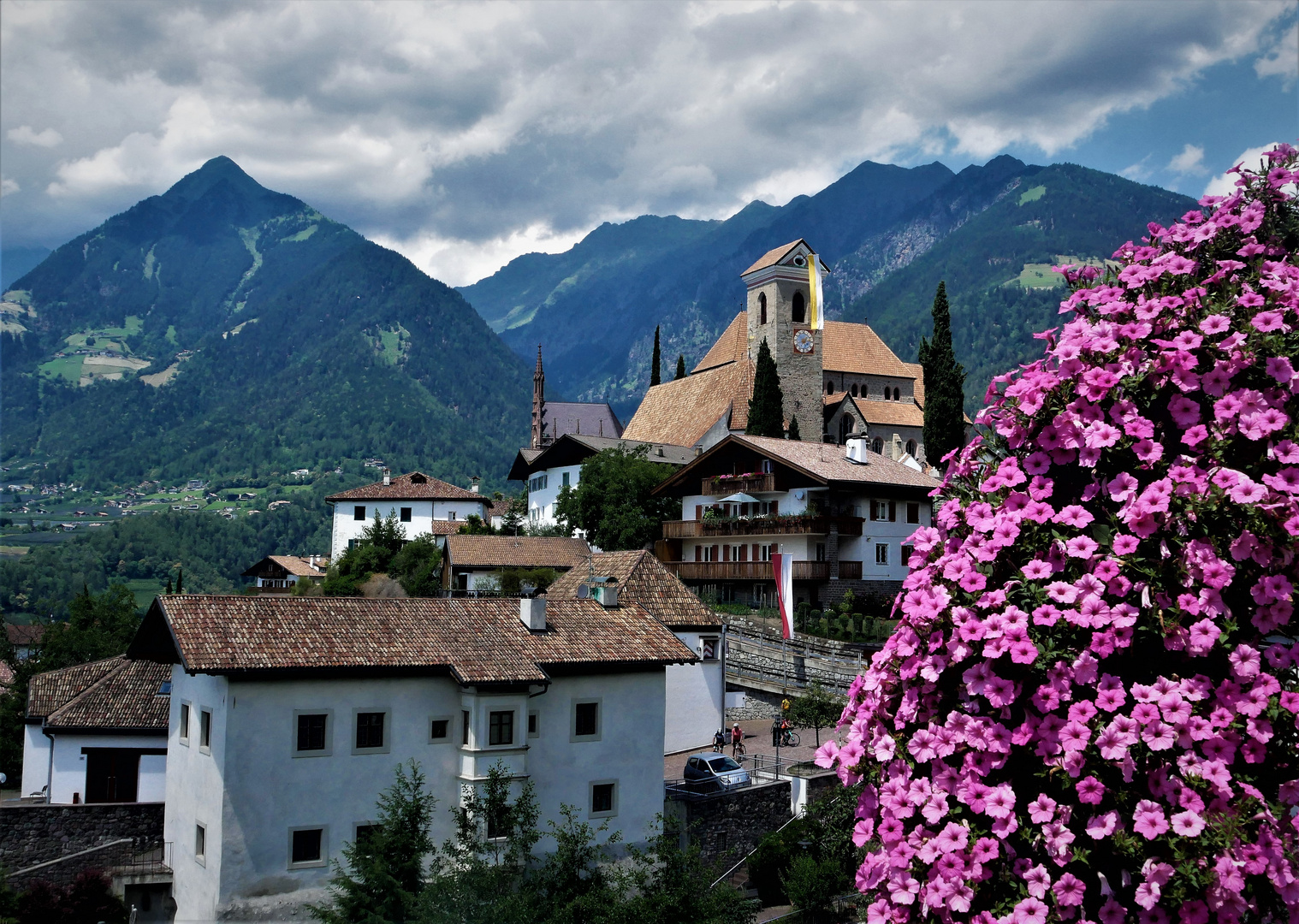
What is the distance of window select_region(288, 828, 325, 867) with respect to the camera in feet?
93.3

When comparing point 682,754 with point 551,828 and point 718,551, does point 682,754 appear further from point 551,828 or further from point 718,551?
point 718,551

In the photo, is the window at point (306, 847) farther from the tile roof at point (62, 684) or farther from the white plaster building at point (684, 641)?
the white plaster building at point (684, 641)

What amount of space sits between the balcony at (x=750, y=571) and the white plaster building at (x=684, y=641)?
13.0m

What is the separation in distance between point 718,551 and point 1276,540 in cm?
5685

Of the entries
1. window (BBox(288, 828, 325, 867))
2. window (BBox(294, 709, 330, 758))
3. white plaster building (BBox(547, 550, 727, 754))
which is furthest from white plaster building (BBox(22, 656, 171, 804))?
white plaster building (BBox(547, 550, 727, 754))

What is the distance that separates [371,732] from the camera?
3006cm

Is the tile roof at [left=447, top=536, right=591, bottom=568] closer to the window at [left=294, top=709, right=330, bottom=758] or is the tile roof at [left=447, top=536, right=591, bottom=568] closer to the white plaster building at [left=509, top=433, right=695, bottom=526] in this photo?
the white plaster building at [left=509, top=433, right=695, bottom=526]

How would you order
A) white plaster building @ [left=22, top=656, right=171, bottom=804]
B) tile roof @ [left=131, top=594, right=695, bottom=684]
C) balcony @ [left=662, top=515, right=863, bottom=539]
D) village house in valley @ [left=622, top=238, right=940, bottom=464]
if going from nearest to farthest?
tile roof @ [left=131, top=594, right=695, bottom=684]
white plaster building @ [left=22, top=656, right=171, bottom=804]
balcony @ [left=662, top=515, right=863, bottom=539]
village house in valley @ [left=622, top=238, right=940, bottom=464]

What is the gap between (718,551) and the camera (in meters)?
63.1

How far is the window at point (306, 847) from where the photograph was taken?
2844 cm

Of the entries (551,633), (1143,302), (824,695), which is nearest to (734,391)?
(824,695)

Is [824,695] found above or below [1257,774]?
below

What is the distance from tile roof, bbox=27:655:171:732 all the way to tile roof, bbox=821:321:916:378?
66820 millimetres

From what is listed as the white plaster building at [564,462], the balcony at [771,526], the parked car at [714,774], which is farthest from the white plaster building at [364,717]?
the white plaster building at [564,462]
